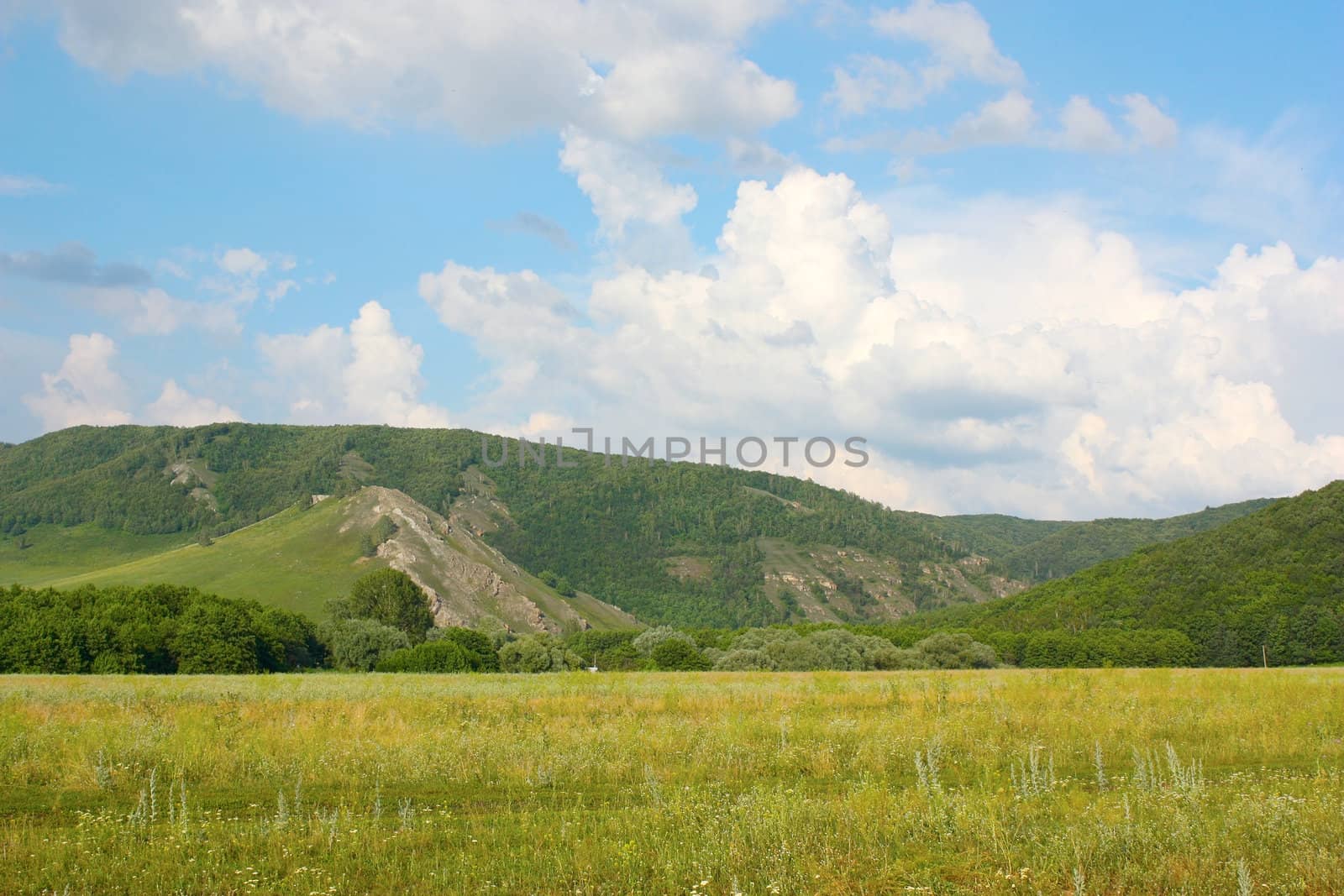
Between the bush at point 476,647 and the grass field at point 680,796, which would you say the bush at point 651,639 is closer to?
the bush at point 476,647

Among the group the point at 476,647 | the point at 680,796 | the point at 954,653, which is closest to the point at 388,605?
the point at 476,647

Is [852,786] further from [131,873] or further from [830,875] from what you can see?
[131,873]

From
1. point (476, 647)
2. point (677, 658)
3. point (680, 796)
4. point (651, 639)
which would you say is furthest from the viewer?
point (651, 639)

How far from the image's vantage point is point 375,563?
179625 millimetres

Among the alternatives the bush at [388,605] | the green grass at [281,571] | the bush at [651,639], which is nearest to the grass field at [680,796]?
the bush at [651,639]

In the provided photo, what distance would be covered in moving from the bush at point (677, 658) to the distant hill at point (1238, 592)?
5672 centimetres

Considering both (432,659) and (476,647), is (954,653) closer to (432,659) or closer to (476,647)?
(432,659)

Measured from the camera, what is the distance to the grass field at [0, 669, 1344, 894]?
10.9m

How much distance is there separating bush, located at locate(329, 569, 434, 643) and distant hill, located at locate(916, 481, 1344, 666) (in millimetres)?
87717

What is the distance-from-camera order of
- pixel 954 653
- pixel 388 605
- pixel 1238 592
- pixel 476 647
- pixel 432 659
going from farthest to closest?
1. pixel 1238 592
2. pixel 388 605
3. pixel 476 647
4. pixel 954 653
5. pixel 432 659

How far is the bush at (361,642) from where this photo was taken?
3994 inches

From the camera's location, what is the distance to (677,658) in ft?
303

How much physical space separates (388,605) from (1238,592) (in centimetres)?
12243

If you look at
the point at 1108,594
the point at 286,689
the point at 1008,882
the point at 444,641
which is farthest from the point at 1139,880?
the point at 1108,594
